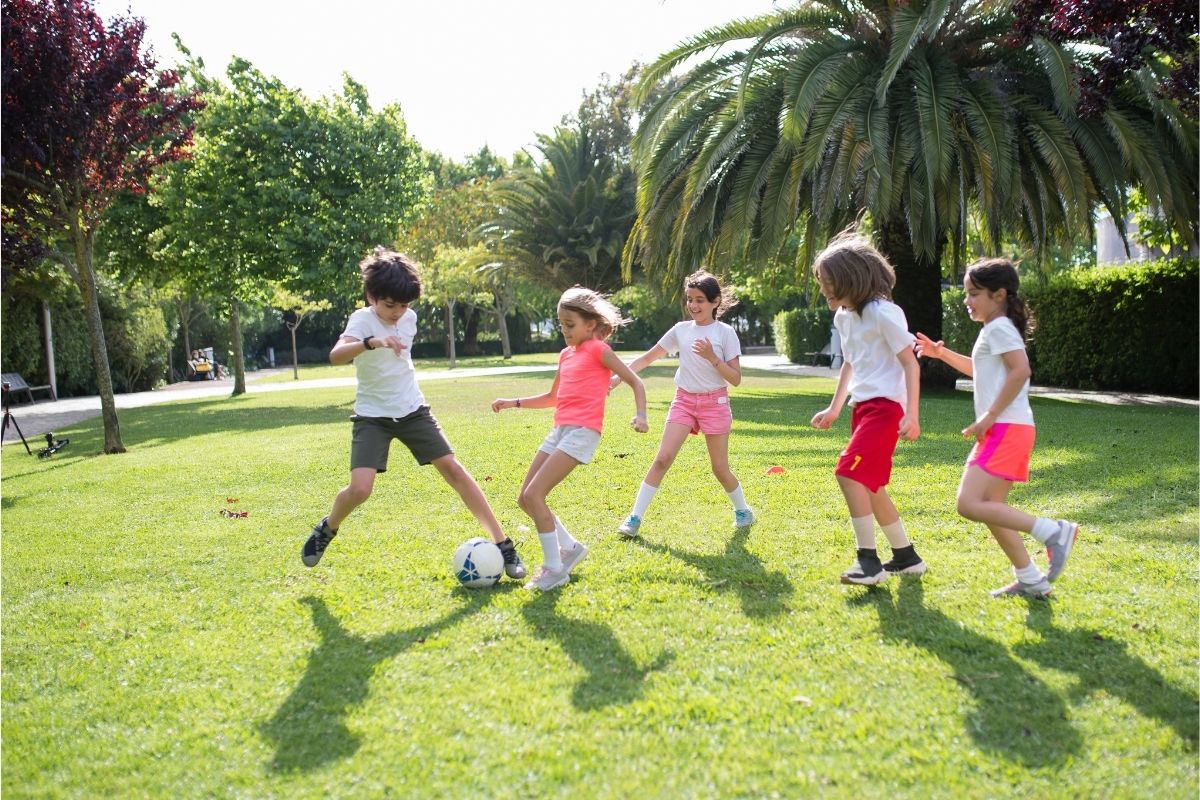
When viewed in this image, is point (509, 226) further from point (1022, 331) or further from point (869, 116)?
point (1022, 331)

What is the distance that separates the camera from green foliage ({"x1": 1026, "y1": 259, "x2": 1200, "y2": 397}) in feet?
52.4

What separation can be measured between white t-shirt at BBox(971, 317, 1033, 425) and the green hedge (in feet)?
45.4

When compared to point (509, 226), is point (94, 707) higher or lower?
lower

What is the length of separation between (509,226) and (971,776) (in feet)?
95.5

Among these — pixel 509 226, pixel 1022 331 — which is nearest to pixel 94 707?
pixel 1022 331

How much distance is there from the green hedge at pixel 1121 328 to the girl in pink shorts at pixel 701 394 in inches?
519

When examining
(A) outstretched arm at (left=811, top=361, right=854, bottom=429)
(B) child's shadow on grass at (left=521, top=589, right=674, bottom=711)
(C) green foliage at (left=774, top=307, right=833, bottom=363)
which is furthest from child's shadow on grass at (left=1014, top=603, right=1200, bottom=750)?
(C) green foliage at (left=774, top=307, right=833, bottom=363)

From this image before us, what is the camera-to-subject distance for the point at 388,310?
4953 mm

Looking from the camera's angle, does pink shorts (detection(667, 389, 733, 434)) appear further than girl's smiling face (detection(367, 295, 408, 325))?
Yes

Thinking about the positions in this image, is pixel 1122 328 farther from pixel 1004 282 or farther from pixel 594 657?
pixel 594 657

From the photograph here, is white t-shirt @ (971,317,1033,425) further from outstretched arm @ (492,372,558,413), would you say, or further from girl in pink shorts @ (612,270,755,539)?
outstretched arm @ (492,372,558,413)

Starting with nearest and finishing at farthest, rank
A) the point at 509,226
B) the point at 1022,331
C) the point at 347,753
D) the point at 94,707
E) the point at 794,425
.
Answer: the point at 347,753 < the point at 94,707 < the point at 1022,331 < the point at 794,425 < the point at 509,226

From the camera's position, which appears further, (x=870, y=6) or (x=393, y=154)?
(x=393, y=154)

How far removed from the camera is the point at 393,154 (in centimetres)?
2217
